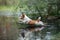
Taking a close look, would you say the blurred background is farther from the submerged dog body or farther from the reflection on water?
the reflection on water

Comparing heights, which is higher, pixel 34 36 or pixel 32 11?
pixel 32 11

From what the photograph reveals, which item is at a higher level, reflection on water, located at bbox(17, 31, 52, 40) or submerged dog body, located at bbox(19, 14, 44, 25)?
submerged dog body, located at bbox(19, 14, 44, 25)

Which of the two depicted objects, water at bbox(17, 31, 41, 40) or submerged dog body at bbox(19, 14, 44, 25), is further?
submerged dog body at bbox(19, 14, 44, 25)

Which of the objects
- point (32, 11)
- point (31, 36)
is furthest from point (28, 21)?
point (31, 36)

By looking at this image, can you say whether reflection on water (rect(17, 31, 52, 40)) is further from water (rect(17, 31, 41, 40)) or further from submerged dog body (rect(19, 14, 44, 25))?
submerged dog body (rect(19, 14, 44, 25))

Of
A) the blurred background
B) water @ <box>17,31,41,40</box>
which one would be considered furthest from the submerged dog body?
water @ <box>17,31,41,40</box>

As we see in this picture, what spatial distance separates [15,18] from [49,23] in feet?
2.30

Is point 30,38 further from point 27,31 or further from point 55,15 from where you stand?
point 55,15

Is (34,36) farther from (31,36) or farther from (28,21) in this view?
(28,21)

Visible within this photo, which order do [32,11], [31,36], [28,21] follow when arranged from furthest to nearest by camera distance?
1. [32,11]
2. [28,21]
3. [31,36]

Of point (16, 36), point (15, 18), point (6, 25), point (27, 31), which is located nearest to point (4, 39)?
point (16, 36)

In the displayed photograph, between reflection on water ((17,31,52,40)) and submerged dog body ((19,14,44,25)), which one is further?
submerged dog body ((19,14,44,25))

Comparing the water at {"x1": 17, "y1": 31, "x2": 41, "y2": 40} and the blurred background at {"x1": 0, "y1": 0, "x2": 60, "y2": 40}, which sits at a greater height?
the blurred background at {"x1": 0, "y1": 0, "x2": 60, "y2": 40}

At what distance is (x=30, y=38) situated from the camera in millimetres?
2719
